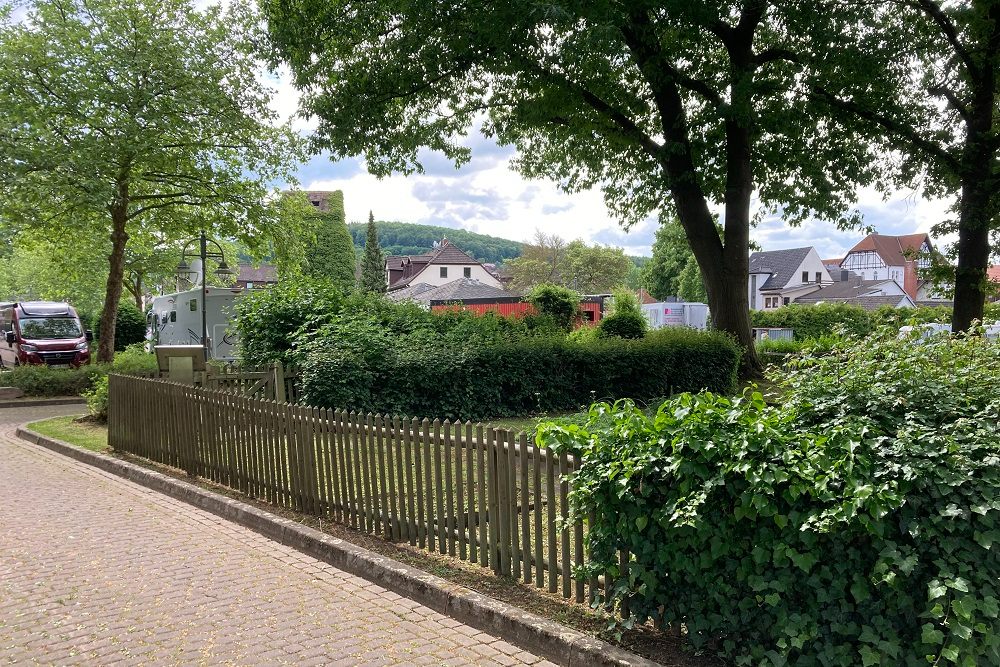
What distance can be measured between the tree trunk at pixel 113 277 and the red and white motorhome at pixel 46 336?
4068mm

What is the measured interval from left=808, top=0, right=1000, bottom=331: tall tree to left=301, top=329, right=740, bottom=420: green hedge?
5.59 meters

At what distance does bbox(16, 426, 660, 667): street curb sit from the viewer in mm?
4250

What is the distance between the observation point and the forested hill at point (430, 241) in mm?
149000

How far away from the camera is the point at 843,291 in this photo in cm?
7856

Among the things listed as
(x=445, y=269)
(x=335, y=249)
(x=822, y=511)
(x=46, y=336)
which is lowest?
(x=822, y=511)

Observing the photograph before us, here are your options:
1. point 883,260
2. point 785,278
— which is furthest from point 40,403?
point 883,260

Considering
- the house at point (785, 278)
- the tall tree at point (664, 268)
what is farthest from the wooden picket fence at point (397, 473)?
the house at point (785, 278)

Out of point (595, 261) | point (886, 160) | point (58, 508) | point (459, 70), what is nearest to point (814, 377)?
point (58, 508)

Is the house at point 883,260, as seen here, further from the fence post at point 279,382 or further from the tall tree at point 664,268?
the fence post at point 279,382

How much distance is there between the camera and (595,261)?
78.7 metres

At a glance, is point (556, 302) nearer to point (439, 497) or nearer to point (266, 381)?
point (266, 381)

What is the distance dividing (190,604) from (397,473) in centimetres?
184

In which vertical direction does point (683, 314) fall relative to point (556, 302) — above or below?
below

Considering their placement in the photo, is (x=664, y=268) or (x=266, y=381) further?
(x=664, y=268)
